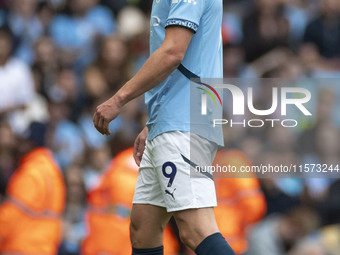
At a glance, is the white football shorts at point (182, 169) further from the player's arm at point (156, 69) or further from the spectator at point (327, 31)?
the spectator at point (327, 31)

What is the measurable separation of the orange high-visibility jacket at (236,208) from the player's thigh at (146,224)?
10.0 feet

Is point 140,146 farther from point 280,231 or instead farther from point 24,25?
point 24,25

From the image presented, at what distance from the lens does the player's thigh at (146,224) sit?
11.1 ft

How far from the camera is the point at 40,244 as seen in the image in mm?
6109

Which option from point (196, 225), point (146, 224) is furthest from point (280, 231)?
point (196, 225)

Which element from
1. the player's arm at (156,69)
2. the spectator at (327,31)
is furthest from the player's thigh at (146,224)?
the spectator at (327,31)

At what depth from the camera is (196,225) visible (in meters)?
3.12

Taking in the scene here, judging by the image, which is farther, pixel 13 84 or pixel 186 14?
pixel 13 84

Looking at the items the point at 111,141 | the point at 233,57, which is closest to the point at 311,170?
the point at 233,57

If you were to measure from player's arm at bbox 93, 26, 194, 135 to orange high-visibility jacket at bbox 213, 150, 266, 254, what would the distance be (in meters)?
3.47

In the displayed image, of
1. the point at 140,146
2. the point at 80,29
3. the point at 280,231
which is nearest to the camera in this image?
the point at 140,146

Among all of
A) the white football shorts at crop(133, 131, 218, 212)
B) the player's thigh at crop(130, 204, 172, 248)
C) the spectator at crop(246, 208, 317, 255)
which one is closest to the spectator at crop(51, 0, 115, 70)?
the spectator at crop(246, 208, 317, 255)

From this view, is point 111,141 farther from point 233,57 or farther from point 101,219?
point 233,57

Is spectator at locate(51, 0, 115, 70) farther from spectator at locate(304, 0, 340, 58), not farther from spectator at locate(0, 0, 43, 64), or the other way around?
spectator at locate(304, 0, 340, 58)
